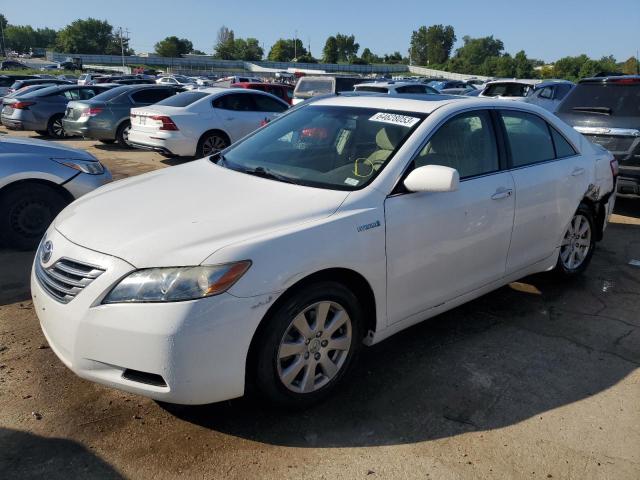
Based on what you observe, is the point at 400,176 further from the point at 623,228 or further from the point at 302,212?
the point at 623,228

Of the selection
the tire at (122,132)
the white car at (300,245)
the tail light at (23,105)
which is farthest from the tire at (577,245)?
the tail light at (23,105)

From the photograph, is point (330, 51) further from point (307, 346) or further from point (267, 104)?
point (307, 346)

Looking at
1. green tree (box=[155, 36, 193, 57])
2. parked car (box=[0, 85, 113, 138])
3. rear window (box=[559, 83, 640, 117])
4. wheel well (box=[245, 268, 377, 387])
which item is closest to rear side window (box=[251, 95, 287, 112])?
rear window (box=[559, 83, 640, 117])

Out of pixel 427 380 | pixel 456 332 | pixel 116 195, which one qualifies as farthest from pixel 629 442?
pixel 116 195

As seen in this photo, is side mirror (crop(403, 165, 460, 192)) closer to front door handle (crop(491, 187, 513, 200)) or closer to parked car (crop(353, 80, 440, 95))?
front door handle (crop(491, 187, 513, 200))

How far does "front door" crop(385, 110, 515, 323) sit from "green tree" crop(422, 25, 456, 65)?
149 meters

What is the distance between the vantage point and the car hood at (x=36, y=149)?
218 inches

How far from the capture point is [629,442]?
2811 millimetres

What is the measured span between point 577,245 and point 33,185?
512 cm

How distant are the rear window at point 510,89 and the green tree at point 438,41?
13537cm

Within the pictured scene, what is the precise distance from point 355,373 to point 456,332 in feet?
3.13

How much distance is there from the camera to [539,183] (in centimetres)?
411

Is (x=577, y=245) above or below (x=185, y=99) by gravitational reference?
below

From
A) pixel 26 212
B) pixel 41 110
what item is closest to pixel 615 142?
pixel 26 212
